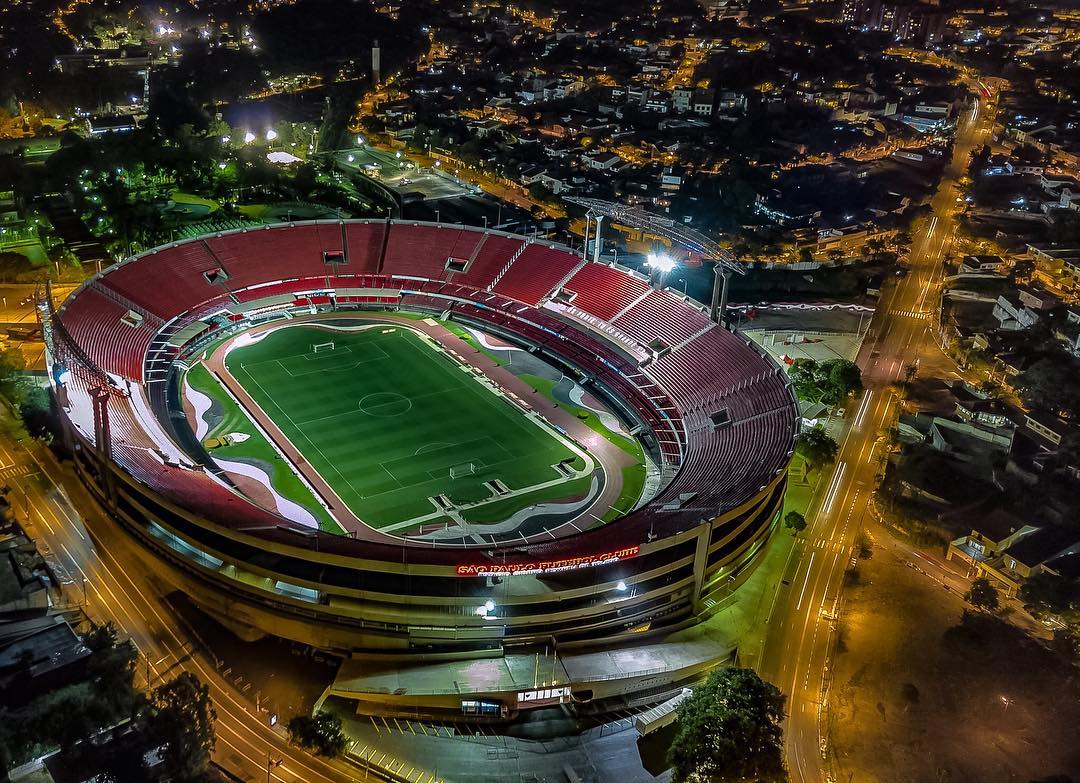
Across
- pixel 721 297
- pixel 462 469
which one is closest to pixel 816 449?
pixel 721 297

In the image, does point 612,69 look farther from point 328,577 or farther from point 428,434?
Answer: point 328,577

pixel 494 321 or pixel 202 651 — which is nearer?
pixel 202 651

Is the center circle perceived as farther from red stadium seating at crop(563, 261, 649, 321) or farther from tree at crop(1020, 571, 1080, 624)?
tree at crop(1020, 571, 1080, 624)

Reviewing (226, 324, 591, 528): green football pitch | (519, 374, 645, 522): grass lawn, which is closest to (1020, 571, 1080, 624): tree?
(519, 374, 645, 522): grass lawn

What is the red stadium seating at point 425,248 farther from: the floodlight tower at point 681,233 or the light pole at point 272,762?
the light pole at point 272,762

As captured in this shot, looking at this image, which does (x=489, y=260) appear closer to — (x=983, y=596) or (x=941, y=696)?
(x=983, y=596)

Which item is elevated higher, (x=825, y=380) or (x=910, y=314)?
(x=825, y=380)
